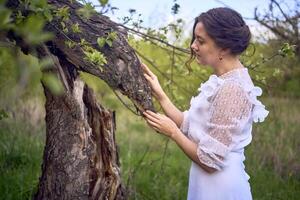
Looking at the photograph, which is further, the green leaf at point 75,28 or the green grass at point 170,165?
the green grass at point 170,165

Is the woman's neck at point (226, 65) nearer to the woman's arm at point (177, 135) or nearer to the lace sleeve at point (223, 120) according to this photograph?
the lace sleeve at point (223, 120)

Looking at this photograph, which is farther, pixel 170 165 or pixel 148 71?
pixel 170 165

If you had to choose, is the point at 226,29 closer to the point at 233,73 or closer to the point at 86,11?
the point at 233,73

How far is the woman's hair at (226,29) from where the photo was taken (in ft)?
7.88

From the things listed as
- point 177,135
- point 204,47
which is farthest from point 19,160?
point 204,47

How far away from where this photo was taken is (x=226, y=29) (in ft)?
7.89

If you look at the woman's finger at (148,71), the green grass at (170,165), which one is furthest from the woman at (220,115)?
the green grass at (170,165)

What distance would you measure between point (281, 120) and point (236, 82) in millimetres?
3975

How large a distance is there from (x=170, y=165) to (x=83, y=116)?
107 inches

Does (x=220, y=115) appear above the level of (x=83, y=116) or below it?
above

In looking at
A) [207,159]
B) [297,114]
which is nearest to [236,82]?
[207,159]

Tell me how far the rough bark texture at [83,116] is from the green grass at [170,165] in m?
0.89

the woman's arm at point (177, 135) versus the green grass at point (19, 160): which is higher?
the woman's arm at point (177, 135)

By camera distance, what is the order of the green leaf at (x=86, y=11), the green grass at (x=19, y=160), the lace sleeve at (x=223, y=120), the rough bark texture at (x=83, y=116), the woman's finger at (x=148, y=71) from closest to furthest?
the green leaf at (x=86, y=11)
the lace sleeve at (x=223, y=120)
the rough bark texture at (x=83, y=116)
the woman's finger at (x=148, y=71)
the green grass at (x=19, y=160)
